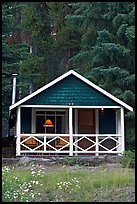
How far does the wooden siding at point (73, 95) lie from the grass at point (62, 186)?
6.24 meters

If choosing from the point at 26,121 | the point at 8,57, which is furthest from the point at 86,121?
the point at 8,57

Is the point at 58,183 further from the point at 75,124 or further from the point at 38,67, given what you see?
the point at 38,67

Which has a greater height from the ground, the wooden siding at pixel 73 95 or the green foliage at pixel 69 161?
the wooden siding at pixel 73 95

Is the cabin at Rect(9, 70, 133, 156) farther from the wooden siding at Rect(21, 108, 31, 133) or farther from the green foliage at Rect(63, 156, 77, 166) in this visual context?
the green foliage at Rect(63, 156, 77, 166)

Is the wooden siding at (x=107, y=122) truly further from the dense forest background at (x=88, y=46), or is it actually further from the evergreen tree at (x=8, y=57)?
the evergreen tree at (x=8, y=57)

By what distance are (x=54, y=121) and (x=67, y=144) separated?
2327mm

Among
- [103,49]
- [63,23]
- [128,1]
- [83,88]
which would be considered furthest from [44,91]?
[63,23]

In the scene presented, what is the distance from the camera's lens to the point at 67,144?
18500 mm

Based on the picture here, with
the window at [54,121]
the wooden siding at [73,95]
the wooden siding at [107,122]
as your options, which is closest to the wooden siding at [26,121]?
the window at [54,121]

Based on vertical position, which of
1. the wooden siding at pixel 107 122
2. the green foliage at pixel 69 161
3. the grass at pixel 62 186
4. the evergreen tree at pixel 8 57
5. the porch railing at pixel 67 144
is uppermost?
the evergreen tree at pixel 8 57

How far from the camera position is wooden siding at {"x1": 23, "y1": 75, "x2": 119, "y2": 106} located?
1886cm

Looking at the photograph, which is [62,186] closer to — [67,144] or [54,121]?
[67,144]

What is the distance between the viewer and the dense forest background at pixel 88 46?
2202 centimetres

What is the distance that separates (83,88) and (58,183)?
8.12m
